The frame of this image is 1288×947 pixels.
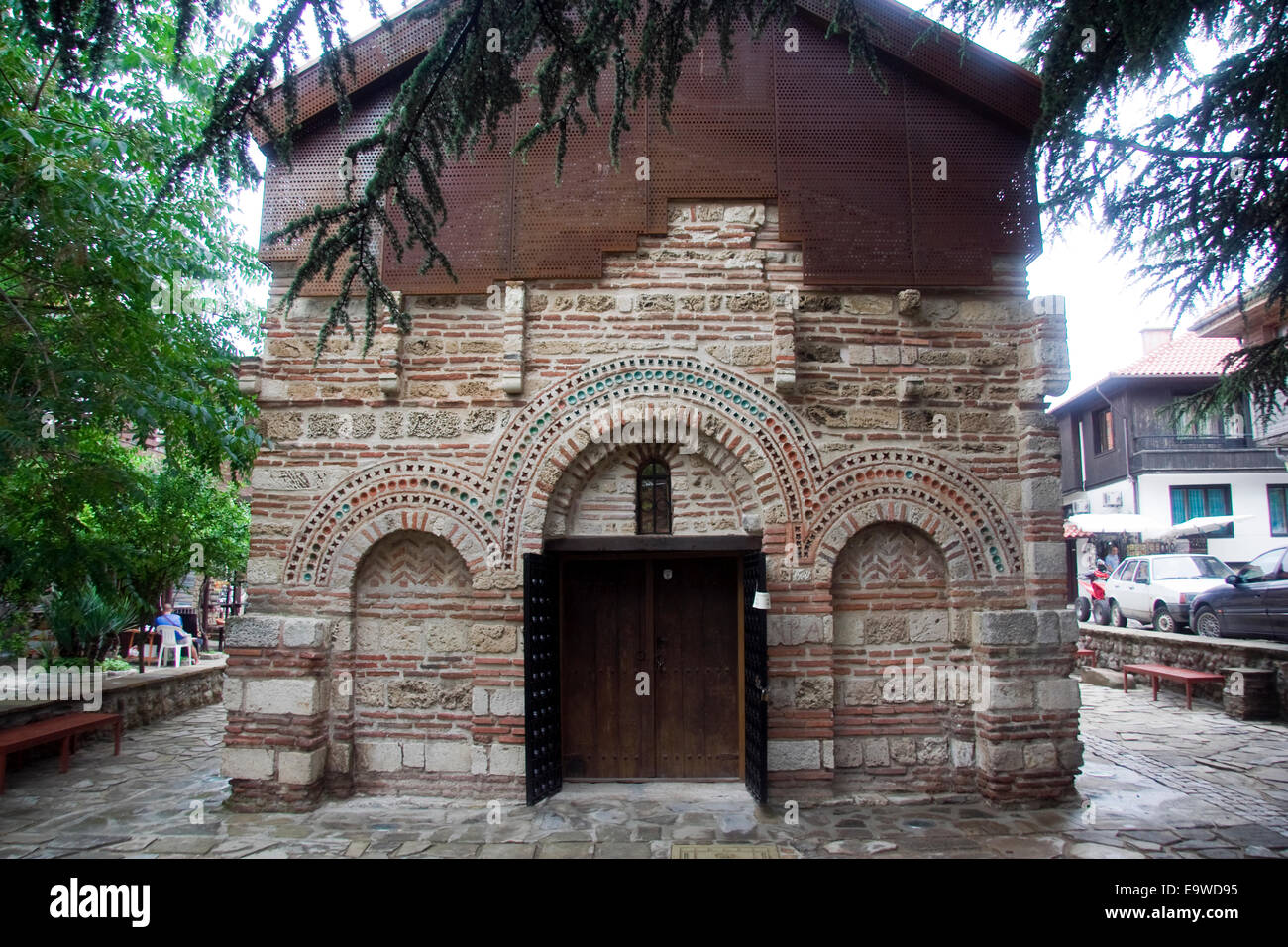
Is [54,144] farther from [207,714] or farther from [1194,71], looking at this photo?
[1194,71]

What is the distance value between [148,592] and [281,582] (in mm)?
5958

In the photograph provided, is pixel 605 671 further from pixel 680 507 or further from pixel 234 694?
pixel 234 694

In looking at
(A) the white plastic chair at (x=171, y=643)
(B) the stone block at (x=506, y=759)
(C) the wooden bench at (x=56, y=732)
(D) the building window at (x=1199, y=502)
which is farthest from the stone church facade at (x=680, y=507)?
(D) the building window at (x=1199, y=502)

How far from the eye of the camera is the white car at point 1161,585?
14.0m

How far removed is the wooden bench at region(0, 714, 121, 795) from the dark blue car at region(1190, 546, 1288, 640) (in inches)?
565

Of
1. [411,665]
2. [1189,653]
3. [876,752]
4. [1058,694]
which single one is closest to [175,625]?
[411,665]

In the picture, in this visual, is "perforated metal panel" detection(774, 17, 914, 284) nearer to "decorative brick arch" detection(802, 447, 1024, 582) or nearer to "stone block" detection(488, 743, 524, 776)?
"decorative brick arch" detection(802, 447, 1024, 582)

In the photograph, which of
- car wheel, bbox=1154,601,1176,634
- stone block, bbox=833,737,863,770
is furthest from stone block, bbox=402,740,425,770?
car wheel, bbox=1154,601,1176,634

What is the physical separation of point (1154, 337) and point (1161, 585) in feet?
43.2

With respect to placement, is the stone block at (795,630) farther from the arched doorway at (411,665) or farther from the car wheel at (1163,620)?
the car wheel at (1163,620)

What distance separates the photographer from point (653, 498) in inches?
274

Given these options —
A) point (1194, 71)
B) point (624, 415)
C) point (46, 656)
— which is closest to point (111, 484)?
point (624, 415)

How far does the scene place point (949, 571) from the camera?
21.9 feet

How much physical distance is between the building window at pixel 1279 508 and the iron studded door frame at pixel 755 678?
21892 mm
